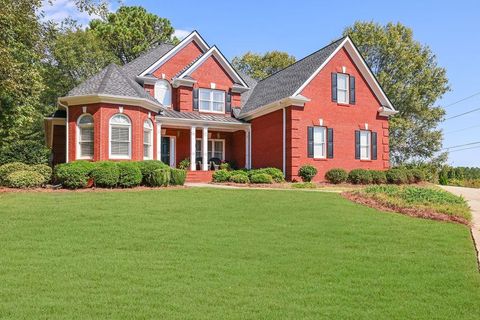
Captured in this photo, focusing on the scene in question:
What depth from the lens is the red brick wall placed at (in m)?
19.8

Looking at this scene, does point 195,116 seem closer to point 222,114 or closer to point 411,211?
point 222,114

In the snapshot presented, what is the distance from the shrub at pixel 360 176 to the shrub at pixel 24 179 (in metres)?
14.7

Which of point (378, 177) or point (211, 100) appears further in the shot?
point (211, 100)

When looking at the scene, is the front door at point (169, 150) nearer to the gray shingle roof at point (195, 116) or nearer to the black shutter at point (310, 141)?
the gray shingle roof at point (195, 116)

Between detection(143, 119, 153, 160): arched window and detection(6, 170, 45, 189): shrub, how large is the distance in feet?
18.6

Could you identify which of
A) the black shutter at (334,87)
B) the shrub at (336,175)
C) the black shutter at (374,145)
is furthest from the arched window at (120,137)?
the black shutter at (374,145)

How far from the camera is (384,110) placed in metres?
25.5

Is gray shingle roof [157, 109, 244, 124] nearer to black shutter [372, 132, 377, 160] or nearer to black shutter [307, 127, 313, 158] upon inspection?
black shutter [307, 127, 313, 158]

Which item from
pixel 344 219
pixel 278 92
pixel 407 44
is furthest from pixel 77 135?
pixel 407 44

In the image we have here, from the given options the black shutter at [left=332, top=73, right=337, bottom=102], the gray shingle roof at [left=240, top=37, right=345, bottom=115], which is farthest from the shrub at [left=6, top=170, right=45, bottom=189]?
the black shutter at [left=332, top=73, right=337, bottom=102]

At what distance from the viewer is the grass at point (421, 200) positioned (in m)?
12.5

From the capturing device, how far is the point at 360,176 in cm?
2225

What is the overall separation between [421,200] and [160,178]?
986 centimetres

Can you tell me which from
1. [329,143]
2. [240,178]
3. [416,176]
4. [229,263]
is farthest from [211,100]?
[229,263]
